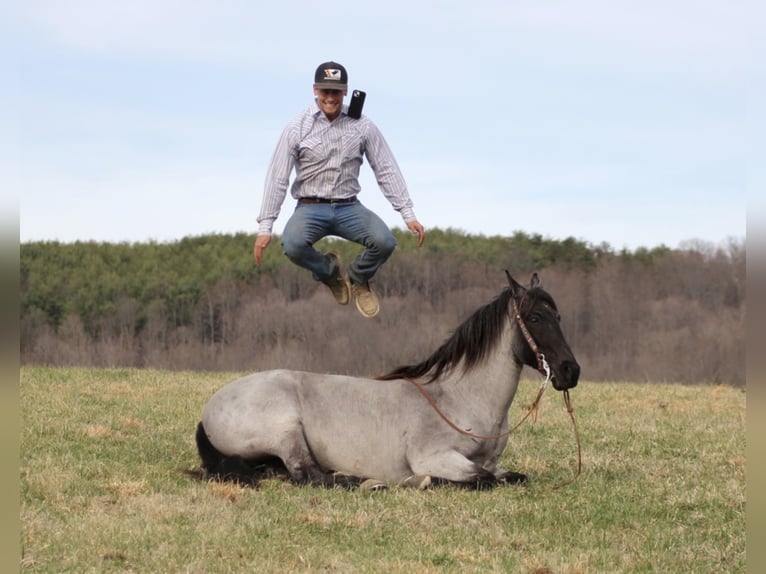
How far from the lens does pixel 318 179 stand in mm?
10258

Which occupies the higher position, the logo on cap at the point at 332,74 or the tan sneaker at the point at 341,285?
the logo on cap at the point at 332,74

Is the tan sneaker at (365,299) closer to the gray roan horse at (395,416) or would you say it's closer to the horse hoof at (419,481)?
the gray roan horse at (395,416)

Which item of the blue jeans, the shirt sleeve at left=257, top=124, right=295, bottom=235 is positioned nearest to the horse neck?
the blue jeans

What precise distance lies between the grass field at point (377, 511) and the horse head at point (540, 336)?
3.63 ft

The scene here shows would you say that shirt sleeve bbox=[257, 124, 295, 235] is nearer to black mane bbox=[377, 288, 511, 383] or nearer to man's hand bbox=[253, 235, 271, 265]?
man's hand bbox=[253, 235, 271, 265]

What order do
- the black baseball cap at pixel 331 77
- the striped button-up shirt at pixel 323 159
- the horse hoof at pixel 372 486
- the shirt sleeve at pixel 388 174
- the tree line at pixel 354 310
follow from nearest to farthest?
the horse hoof at pixel 372 486 < the black baseball cap at pixel 331 77 < the striped button-up shirt at pixel 323 159 < the shirt sleeve at pixel 388 174 < the tree line at pixel 354 310

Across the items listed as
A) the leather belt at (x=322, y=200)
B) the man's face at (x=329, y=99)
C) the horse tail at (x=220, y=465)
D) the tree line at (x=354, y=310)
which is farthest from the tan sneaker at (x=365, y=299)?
the tree line at (x=354, y=310)

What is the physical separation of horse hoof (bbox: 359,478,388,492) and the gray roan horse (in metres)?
0.09

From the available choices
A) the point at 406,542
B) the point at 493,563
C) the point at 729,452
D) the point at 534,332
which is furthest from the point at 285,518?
the point at 729,452

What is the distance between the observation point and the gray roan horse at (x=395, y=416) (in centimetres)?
936

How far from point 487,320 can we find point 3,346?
19.3 ft

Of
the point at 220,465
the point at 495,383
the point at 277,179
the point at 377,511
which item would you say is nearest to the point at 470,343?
the point at 495,383

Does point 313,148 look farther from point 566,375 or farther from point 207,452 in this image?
point 566,375

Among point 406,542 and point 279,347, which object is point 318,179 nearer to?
point 406,542
